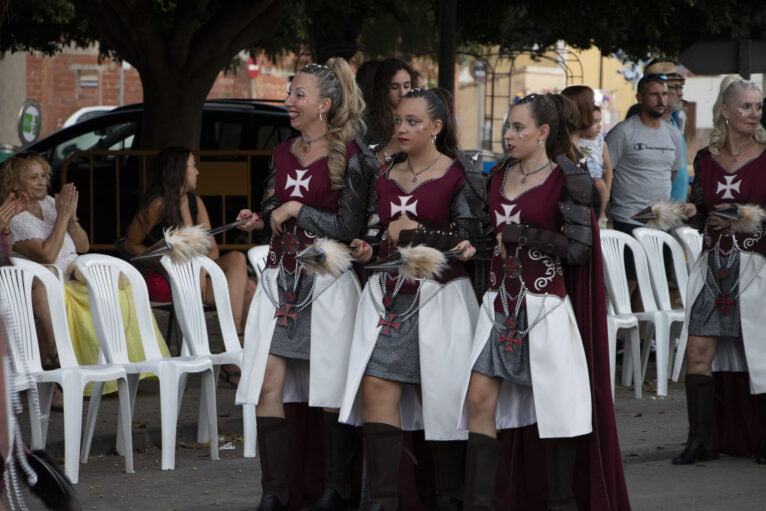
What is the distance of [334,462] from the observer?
5.85 metres

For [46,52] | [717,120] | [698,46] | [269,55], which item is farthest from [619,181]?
[269,55]

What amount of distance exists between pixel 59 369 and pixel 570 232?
9.32ft

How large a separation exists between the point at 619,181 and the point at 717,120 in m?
3.06

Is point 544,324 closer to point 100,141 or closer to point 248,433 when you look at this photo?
point 248,433

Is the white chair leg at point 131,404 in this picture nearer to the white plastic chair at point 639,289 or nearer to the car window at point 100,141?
the white plastic chair at point 639,289

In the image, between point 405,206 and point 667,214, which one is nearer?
point 405,206

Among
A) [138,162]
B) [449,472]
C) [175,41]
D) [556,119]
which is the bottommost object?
[449,472]

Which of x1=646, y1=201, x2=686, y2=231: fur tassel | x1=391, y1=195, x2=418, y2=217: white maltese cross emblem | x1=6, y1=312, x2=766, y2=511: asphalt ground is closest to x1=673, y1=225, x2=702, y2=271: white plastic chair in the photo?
x1=6, y1=312, x2=766, y2=511: asphalt ground

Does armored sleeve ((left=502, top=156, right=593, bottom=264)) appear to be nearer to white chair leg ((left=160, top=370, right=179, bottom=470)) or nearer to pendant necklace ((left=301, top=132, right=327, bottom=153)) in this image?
pendant necklace ((left=301, top=132, right=327, bottom=153))

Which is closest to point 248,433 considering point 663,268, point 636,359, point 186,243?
point 186,243

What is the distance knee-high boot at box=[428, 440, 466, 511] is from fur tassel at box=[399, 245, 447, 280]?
0.80 m

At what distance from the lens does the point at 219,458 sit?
24.3ft

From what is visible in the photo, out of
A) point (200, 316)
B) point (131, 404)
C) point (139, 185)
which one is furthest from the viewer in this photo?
point (139, 185)

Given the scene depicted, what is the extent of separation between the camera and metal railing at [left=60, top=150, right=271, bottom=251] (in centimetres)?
1279
